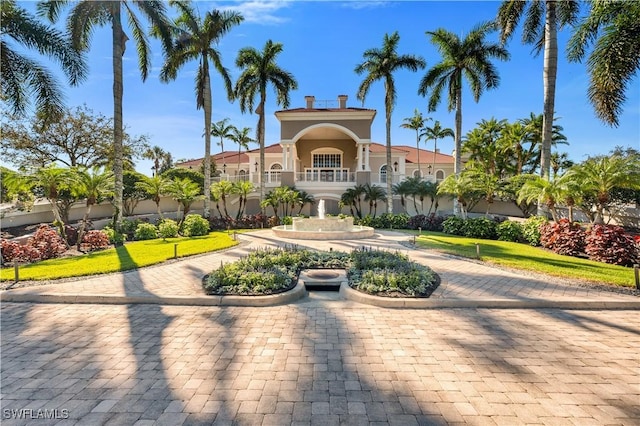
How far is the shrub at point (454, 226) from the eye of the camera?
1928cm

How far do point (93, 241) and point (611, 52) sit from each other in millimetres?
21652

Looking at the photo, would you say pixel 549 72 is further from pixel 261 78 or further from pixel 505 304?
pixel 261 78

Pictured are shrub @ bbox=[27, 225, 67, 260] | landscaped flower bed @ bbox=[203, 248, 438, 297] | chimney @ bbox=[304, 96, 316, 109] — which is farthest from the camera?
chimney @ bbox=[304, 96, 316, 109]

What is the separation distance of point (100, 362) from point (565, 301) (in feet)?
29.2

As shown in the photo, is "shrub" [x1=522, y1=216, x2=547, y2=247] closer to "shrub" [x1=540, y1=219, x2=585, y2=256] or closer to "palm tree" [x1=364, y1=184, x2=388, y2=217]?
"shrub" [x1=540, y1=219, x2=585, y2=256]

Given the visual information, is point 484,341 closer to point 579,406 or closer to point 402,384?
point 579,406

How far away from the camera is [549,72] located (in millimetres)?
16047

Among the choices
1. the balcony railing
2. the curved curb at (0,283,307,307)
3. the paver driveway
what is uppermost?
the balcony railing

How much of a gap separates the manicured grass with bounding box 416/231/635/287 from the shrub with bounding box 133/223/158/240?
590 inches

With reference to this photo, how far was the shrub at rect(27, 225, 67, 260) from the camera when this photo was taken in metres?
11.7

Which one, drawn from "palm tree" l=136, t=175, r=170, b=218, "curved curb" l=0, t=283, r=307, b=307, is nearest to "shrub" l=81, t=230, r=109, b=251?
"palm tree" l=136, t=175, r=170, b=218

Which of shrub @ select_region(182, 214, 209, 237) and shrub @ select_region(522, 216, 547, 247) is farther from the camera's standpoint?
shrub @ select_region(182, 214, 209, 237)

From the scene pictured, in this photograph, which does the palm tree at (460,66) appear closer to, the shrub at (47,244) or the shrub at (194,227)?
the shrub at (194,227)

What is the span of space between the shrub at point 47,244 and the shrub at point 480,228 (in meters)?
21.1
